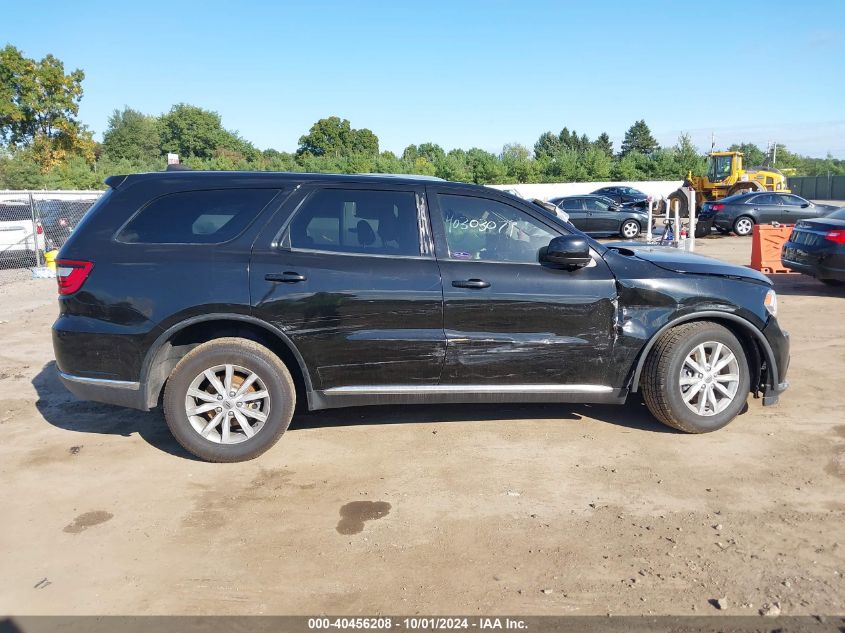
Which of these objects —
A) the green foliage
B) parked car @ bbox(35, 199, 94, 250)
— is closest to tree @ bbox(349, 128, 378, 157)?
the green foliage

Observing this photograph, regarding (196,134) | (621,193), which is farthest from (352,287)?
(196,134)

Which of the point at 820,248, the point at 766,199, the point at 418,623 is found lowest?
the point at 418,623

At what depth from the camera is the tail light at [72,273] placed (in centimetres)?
448

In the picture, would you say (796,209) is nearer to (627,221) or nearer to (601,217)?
(627,221)

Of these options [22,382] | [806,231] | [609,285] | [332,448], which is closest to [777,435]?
[609,285]

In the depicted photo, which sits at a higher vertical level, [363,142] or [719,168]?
[363,142]

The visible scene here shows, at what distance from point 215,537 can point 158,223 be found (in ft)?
7.01

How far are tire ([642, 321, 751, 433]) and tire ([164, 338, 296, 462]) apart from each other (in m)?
2.52

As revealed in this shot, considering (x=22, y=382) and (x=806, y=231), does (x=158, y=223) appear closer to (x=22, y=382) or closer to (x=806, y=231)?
(x=22, y=382)

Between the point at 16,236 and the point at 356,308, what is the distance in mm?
14446

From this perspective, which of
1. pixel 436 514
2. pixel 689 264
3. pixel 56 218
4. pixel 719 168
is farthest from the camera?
pixel 719 168

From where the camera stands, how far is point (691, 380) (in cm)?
482

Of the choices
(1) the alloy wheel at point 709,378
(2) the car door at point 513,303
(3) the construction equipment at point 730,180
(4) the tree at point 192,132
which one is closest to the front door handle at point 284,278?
(2) the car door at point 513,303

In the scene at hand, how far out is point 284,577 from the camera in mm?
3256
